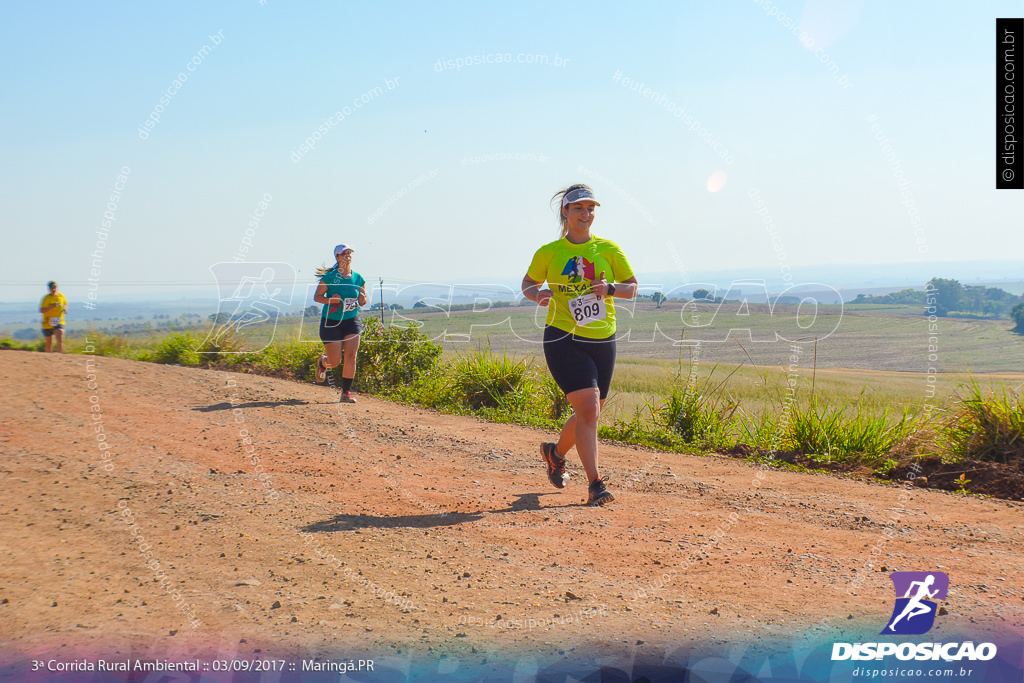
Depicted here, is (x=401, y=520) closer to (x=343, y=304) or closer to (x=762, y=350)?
(x=343, y=304)

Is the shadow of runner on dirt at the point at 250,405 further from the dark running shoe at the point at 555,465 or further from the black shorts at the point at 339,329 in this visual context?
the dark running shoe at the point at 555,465

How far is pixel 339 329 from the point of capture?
9898mm

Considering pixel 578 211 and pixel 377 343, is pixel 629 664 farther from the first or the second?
pixel 377 343

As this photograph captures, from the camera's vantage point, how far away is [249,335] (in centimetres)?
1521

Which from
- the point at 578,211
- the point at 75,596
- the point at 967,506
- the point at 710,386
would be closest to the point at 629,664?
the point at 75,596

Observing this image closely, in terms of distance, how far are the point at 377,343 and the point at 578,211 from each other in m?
7.99

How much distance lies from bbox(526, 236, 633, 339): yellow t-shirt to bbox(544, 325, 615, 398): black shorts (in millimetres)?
54

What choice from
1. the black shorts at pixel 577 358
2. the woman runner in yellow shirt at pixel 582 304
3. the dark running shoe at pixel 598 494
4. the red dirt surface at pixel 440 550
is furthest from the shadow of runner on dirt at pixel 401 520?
the black shorts at pixel 577 358

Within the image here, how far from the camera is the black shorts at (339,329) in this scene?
390 inches

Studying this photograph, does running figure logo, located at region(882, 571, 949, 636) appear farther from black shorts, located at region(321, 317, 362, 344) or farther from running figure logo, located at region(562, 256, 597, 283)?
black shorts, located at region(321, 317, 362, 344)

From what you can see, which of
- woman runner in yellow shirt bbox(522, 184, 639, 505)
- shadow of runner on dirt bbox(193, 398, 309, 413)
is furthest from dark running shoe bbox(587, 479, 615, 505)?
shadow of runner on dirt bbox(193, 398, 309, 413)

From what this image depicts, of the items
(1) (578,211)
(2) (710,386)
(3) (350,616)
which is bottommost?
(3) (350,616)

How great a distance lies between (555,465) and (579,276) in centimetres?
157

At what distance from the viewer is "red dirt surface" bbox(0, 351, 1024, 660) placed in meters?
3.21
